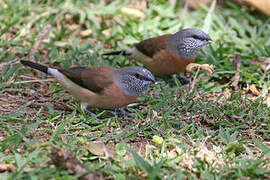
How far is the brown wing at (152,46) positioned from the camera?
766 centimetres

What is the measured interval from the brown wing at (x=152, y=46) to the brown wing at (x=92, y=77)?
65.3 inches

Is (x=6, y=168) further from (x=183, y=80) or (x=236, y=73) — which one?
(x=236, y=73)

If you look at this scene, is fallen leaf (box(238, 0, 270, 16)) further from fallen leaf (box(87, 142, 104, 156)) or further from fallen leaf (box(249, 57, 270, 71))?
fallen leaf (box(87, 142, 104, 156))

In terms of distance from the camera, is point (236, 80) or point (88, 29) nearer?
point (236, 80)

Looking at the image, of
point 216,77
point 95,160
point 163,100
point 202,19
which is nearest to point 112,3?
point 202,19

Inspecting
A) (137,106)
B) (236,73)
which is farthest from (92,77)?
(236,73)

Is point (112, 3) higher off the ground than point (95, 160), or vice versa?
point (112, 3)

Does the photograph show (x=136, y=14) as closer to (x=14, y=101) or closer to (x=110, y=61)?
(x=110, y=61)

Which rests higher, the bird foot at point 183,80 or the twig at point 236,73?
the twig at point 236,73

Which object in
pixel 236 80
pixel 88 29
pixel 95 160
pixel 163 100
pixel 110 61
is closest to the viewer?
pixel 95 160

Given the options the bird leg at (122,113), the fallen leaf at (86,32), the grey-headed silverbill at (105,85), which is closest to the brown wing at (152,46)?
the fallen leaf at (86,32)

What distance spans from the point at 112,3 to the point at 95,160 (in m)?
5.70

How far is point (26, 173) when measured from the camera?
4.00 meters

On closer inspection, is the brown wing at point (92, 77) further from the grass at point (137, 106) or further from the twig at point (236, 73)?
the twig at point (236, 73)
